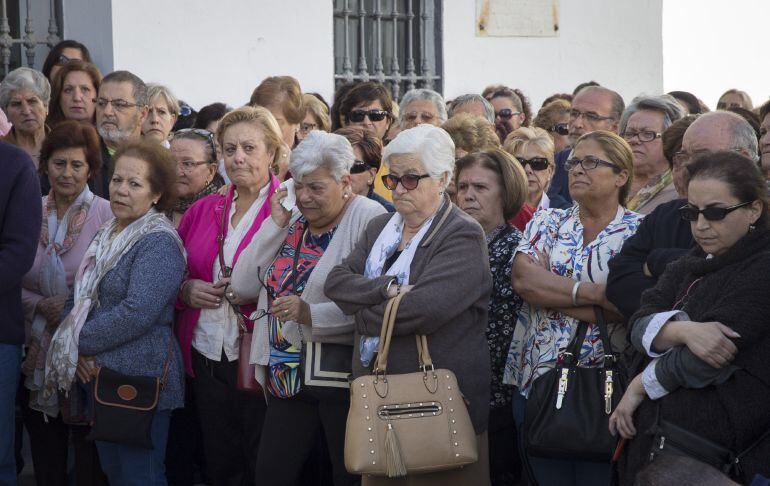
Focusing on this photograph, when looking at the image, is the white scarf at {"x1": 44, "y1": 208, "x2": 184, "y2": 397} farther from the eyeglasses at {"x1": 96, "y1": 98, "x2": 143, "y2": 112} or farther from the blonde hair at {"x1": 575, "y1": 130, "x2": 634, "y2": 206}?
the blonde hair at {"x1": 575, "y1": 130, "x2": 634, "y2": 206}

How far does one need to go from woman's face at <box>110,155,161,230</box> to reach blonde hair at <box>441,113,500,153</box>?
1729 mm

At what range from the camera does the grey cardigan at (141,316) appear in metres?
5.30

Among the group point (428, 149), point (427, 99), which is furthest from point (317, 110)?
point (428, 149)

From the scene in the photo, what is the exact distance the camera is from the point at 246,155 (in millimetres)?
5559

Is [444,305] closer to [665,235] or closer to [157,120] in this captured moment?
[665,235]

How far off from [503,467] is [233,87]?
4992mm

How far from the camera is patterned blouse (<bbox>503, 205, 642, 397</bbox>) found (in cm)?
468

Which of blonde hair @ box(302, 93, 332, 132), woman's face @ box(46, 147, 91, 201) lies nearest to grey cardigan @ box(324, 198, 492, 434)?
woman's face @ box(46, 147, 91, 201)

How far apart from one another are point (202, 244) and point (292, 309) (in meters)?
0.99

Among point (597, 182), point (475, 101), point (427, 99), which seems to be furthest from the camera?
point (475, 101)

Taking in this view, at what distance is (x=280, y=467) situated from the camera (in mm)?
4949

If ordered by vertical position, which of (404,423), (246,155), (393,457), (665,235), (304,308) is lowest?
(393,457)

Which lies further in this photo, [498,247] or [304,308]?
[498,247]

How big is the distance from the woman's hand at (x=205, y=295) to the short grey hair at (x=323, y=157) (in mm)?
753
